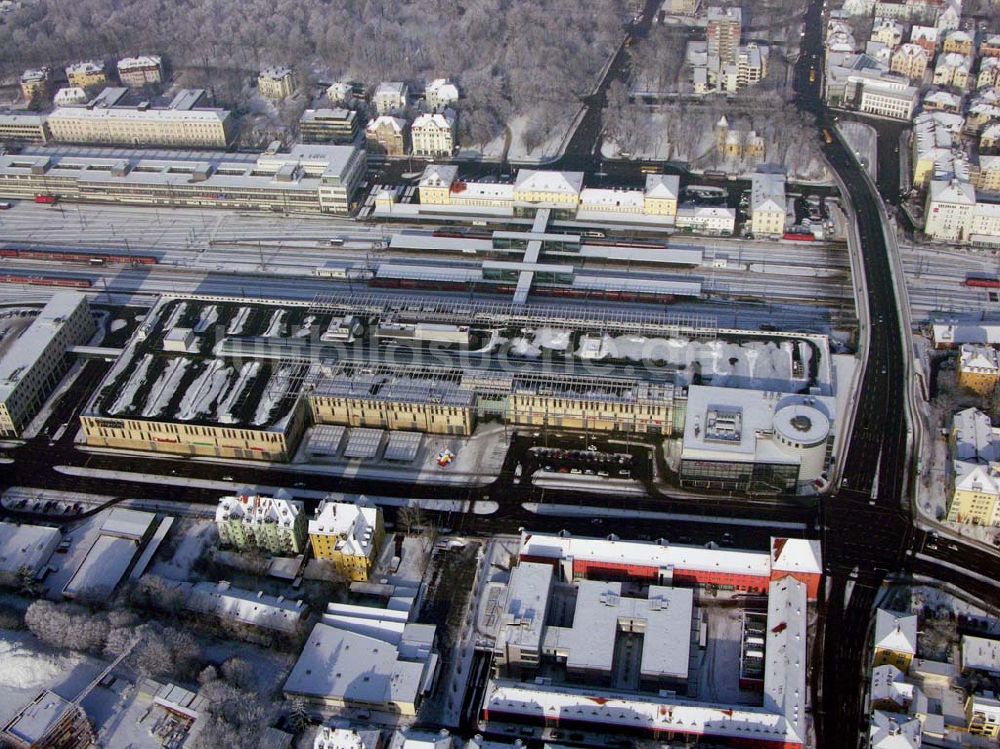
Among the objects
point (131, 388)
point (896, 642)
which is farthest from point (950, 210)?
point (131, 388)

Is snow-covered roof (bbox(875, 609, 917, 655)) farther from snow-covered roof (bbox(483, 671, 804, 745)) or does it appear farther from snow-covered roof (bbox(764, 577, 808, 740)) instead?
snow-covered roof (bbox(483, 671, 804, 745))

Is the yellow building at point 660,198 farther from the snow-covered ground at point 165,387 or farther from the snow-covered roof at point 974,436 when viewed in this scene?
the snow-covered ground at point 165,387

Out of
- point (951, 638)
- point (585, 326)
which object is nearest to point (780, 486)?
point (951, 638)

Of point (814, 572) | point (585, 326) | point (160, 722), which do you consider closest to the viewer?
point (160, 722)

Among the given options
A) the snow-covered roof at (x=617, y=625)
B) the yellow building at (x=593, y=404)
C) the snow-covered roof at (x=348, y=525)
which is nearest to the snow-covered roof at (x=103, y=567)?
the snow-covered roof at (x=348, y=525)

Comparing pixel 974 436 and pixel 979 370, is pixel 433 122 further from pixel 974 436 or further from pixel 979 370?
pixel 974 436

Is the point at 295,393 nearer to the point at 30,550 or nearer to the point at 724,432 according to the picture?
the point at 30,550
